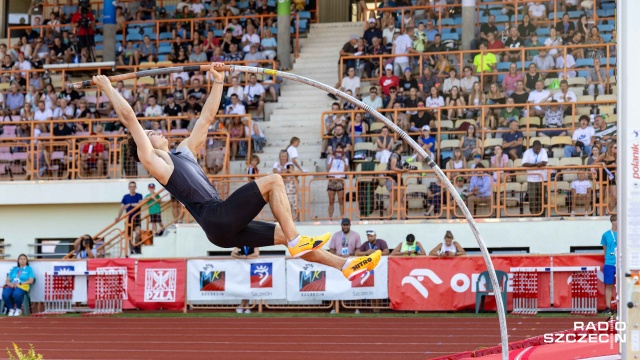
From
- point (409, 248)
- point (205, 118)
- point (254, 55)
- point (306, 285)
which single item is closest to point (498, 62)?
point (254, 55)

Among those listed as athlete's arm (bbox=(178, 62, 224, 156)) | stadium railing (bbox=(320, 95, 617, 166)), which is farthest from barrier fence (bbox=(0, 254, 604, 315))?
athlete's arm (bbox=(178, 62, 224, 156))

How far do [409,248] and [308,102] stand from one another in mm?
6432

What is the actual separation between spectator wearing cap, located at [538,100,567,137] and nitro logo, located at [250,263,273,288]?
585 centimetres

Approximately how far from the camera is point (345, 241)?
722 inches

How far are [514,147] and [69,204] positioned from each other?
958cm

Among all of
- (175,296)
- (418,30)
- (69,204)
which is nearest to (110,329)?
(175,296)

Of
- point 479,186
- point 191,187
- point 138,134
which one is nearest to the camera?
point 138,134

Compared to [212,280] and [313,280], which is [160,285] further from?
[313,280]

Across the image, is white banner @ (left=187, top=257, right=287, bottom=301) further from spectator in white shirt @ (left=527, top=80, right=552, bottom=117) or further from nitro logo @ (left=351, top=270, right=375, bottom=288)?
spectator in white shirt @ (left=527, top=80, right=552, bottom=117)

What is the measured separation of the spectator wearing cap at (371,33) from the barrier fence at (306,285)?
7.06 meters

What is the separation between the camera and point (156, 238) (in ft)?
66.9

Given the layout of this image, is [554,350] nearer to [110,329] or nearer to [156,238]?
[110,329]

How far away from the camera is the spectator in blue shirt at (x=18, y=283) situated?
62.2ft

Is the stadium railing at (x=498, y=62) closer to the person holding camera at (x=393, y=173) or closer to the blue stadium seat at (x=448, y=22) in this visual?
the blue stadium seat at (x=448, y=22)
